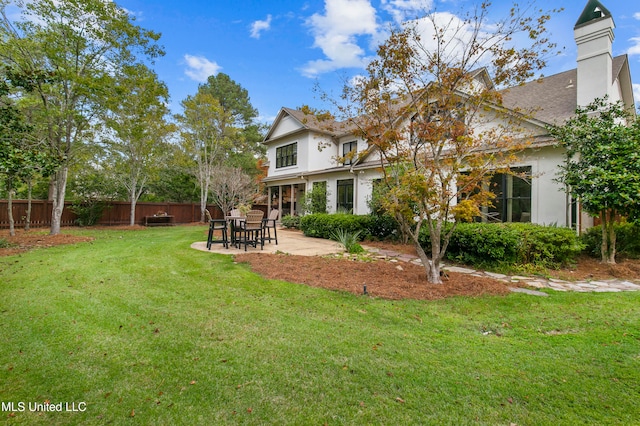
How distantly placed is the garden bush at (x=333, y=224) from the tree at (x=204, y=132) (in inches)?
359

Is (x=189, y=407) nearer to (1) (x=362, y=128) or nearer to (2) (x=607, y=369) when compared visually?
(2) (x=607, y=369)

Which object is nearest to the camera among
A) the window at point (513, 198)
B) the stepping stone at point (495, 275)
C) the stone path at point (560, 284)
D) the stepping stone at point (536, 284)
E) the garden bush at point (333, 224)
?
the stone path at point (560, 284)

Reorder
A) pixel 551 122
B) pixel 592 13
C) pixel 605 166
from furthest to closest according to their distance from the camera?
pixel 551 122
pixel 592 13
pixel 605 166

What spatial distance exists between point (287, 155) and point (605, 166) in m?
14.6

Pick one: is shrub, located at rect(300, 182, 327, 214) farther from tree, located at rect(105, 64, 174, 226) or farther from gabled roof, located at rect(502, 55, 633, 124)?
gabled roof, located at rect(502, 55, 633, 124)

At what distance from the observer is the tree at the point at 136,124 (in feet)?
37.1

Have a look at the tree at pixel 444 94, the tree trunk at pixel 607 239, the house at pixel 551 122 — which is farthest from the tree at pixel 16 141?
the tree trunk at pixel 607 239

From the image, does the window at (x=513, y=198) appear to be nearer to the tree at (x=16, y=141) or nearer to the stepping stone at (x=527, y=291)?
the stepping stone at (x=527, y=291)

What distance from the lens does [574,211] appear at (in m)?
7.73

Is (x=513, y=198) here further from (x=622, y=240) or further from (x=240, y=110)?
(x=240, y=110)

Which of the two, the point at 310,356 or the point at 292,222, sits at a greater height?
the point at 292,222

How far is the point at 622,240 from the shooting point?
7.05 m

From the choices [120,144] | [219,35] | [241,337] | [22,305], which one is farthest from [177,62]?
[241,337]

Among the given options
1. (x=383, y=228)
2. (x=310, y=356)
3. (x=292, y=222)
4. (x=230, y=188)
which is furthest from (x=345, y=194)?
(x=310, y=356)
